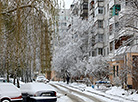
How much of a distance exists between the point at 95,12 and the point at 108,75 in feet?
45.1

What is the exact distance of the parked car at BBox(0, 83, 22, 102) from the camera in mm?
14484

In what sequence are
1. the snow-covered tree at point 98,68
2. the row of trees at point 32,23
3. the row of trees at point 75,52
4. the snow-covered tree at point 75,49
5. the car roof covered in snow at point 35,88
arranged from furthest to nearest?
the snow-covered tree at point 75,49 → the row of trees at point 75,52 → the snow-covered tree at point 98,68 → the car roof covered in snow at point 35,88 → the row of trees at point 32,23

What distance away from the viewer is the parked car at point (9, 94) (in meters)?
14.5

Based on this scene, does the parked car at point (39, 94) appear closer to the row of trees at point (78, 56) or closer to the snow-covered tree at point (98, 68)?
the snow-covered tree at point (98, 68)

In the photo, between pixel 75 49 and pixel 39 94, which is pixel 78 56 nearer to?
pixel 75 49

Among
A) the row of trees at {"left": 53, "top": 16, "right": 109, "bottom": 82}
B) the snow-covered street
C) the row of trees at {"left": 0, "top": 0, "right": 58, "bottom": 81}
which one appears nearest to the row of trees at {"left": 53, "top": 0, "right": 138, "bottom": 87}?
the row of trees at {"left": 53, "top": 16, "right": 109, "bottom": 82}

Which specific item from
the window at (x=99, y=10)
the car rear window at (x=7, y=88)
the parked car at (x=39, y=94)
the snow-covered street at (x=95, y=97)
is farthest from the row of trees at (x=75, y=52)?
the car rear window at (x=7, y=88)

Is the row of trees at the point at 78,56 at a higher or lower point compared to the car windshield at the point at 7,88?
higher

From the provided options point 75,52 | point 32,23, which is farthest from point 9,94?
point 75,52

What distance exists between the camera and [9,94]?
48.0 feet

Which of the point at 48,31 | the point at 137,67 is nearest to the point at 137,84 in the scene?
the point at 137,67

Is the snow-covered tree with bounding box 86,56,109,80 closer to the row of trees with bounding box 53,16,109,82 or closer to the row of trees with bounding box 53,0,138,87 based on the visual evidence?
the row of trees with bounding box 53,0,138,87

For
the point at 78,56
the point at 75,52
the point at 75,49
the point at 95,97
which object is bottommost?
the point at 95,97

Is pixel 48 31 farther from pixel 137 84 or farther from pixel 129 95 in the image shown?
pixel 137 84
